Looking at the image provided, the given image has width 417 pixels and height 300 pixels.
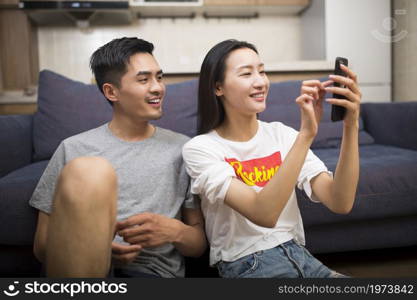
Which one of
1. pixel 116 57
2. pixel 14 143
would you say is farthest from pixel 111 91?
pixel 14 143

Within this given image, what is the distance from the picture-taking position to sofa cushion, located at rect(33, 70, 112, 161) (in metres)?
1.37

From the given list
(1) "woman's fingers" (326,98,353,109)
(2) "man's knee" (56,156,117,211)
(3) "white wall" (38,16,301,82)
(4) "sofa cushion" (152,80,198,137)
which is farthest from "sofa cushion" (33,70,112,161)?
(3) "white wall" (38,16,301,82)

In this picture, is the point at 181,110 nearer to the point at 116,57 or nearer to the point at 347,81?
the point at 116,57

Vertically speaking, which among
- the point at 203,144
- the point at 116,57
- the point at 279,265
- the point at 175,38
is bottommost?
the point at 279,265

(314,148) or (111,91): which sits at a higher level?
(111,91)

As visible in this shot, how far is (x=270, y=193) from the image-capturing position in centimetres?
69

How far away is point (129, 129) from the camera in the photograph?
917 mm

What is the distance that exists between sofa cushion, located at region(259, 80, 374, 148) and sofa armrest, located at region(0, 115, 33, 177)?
928mm

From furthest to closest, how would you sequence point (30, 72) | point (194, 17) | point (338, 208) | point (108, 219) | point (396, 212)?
point (194, 17), point (30, 72), point (396, 212), point (338, 208), point (108, 219)

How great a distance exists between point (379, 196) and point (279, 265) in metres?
0.56

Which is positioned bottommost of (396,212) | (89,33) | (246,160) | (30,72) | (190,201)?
(396,212)

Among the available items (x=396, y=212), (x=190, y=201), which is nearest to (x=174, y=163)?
(x=190, y=201)

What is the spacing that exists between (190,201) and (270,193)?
0.27 m

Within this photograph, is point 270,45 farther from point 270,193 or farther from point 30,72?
point 270,193
